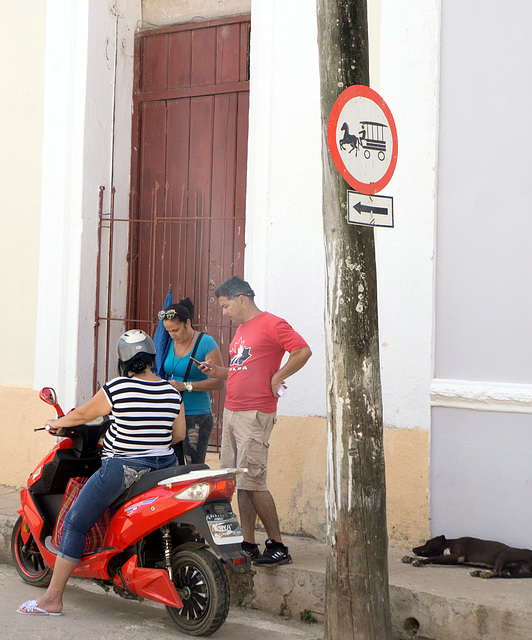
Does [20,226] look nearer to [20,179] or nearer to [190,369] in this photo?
[20,179]

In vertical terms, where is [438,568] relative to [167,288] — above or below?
below

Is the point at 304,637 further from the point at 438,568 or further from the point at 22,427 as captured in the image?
the point at 22,427

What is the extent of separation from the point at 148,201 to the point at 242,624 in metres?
4.11

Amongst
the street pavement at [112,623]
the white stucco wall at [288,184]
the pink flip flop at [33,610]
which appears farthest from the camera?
the white stucco wall at [288,184]

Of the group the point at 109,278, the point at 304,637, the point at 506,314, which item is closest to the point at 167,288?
the point at 109,278

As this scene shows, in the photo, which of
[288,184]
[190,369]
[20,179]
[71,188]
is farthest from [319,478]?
[20,179]

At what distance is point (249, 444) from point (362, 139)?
79.8 inches

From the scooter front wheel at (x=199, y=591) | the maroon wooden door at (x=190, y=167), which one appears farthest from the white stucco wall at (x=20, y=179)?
the scooter front wheel at (x=199, y=591)

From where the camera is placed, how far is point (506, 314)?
5324 millimetres

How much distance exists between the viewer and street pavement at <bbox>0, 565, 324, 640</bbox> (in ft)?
14.5

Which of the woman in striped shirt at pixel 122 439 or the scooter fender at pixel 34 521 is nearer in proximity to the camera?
the woman in striped shirt at pixel 122 439

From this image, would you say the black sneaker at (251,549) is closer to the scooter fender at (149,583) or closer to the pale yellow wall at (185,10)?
the scooter fender at (149,583)

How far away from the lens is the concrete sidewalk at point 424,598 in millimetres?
4297

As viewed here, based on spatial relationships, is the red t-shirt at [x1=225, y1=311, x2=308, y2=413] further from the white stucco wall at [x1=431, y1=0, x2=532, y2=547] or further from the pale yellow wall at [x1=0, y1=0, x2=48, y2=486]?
the pale yellow wall at [x1=0, y1=0, x2=48, y2=486]
